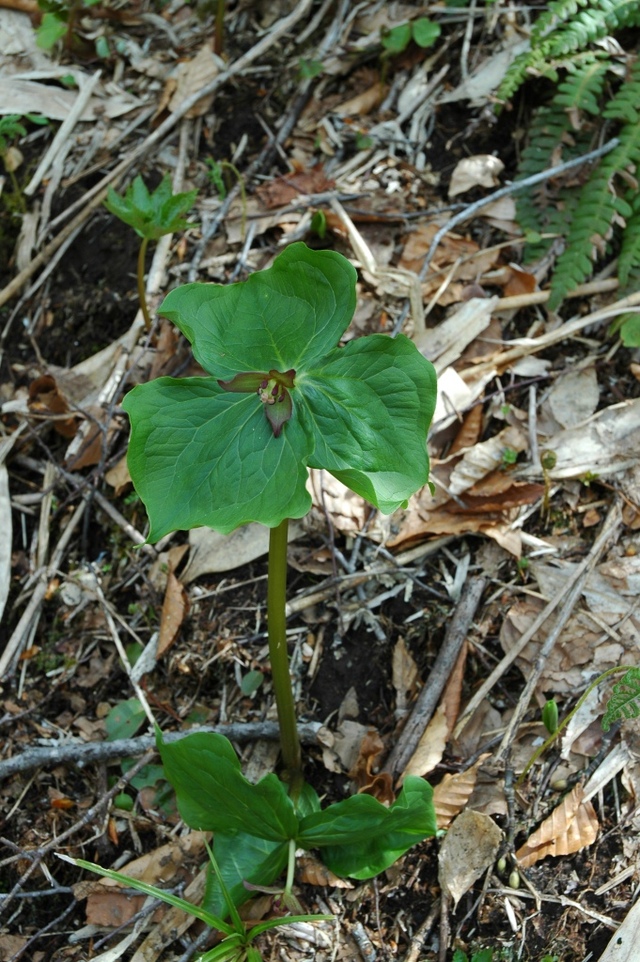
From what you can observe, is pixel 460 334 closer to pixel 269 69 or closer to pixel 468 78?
pixel 468 78

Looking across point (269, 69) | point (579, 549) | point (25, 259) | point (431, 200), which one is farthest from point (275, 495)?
point (269, 69)

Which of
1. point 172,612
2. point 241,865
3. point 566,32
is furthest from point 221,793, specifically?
point 566,32

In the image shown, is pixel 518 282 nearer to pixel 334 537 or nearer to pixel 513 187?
pixel 513 187

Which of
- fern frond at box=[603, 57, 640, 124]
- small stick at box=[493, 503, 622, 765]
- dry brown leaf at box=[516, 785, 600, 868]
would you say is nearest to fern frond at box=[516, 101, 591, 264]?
fern frond at box=[603, 57, 640, 124]

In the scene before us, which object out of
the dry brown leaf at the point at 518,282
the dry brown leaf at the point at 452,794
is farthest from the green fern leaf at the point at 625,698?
the dry brown leaf at the point at 518,282

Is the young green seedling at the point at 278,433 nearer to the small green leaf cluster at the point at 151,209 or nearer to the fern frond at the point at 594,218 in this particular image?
the small green leaf cluster at the point at 151,209

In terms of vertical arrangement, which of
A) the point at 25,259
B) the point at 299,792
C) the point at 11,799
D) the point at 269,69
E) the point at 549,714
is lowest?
the point at 11,799
